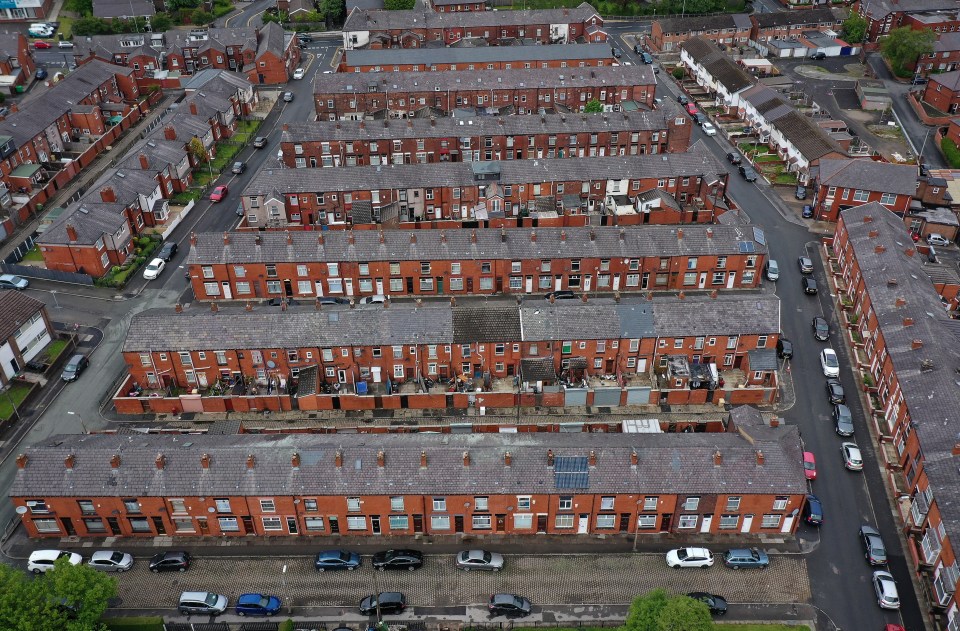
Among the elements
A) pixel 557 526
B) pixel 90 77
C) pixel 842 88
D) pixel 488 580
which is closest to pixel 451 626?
pixel 488 580

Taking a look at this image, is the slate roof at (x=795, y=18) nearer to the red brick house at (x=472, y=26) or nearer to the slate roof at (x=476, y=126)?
the red brick house at (x=472, y=26)

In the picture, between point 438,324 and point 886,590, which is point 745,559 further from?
point 438,324

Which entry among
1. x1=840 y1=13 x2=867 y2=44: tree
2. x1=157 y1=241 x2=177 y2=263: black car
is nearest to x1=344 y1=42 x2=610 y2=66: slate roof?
x1=840 y1=13 x2=867 y2=44: tree

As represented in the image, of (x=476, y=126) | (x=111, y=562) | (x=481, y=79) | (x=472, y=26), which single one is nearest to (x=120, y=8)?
(x=472, y=26)

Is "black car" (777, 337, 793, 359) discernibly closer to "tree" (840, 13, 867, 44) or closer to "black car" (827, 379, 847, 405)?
"black car" (827, 379, 847, 405)

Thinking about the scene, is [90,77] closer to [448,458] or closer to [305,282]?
[305,282]
